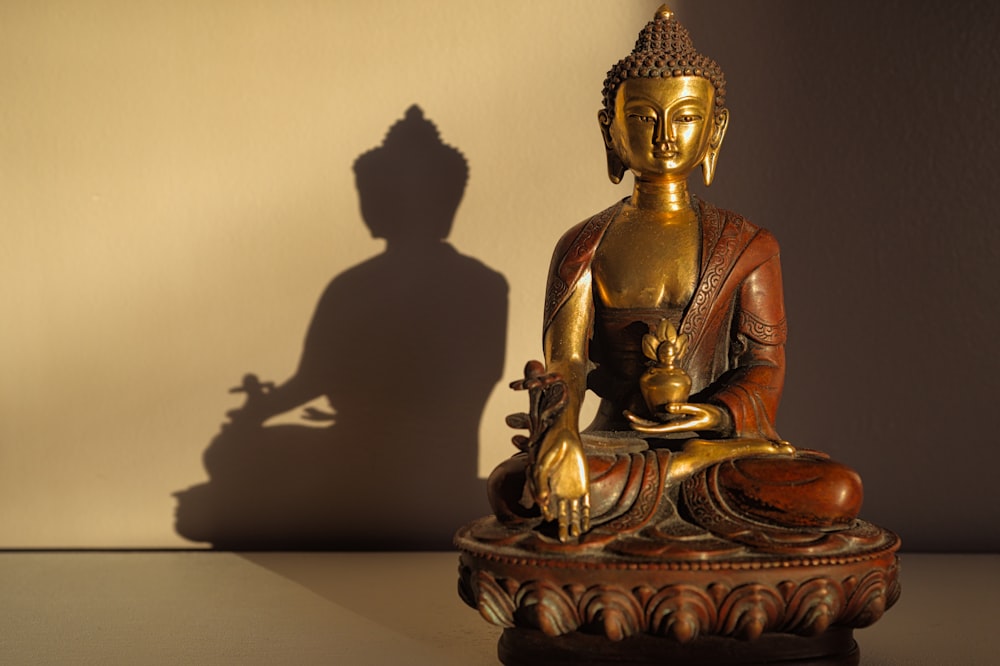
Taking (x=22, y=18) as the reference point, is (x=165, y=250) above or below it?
below

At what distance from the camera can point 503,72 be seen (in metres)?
3.43

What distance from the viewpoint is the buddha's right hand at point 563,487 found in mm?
2287

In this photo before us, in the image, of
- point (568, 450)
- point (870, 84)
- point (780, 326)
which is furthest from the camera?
point (870, 84)

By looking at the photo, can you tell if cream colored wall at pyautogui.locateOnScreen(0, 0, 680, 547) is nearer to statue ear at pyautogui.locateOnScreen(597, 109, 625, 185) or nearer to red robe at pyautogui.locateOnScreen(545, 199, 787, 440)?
statue ear at pyautogui.locateOnScreen(597, 109, 625, 185)

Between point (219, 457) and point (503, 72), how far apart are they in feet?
4.22

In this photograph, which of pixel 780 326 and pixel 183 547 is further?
pixel 183 547

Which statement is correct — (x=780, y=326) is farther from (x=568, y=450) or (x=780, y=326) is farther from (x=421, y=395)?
(x=421, y=395)

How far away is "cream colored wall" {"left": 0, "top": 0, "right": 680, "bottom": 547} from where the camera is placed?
3.43 metres

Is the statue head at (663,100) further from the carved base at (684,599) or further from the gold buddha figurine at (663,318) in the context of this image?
the carved base at (684,599)

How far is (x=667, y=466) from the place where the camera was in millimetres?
2402

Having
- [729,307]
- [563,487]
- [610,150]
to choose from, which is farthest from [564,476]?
[610,150]

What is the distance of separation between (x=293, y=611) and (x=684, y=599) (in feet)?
3.26

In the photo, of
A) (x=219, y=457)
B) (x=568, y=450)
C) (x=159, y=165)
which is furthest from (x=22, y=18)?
(x=568, y=450)

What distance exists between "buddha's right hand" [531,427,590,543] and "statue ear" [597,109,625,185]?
0.74 meters
